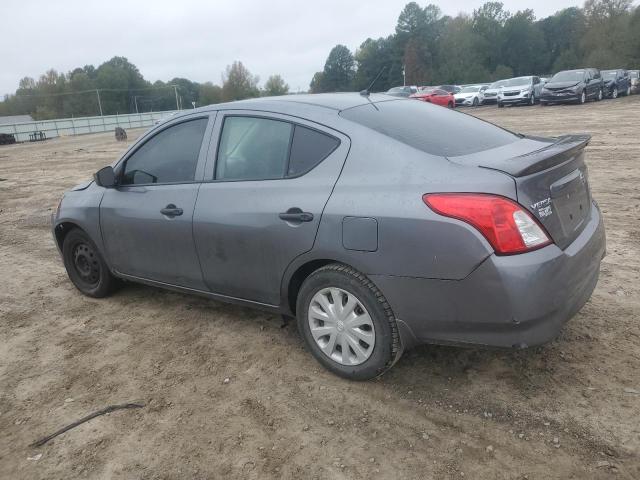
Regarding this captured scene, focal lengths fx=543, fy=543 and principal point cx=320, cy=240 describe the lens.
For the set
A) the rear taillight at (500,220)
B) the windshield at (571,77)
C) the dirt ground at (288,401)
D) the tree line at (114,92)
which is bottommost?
the dirt ground at (288,401)

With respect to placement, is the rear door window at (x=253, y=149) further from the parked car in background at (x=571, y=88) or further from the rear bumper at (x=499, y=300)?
the parked car in background at (x=571, y=88)

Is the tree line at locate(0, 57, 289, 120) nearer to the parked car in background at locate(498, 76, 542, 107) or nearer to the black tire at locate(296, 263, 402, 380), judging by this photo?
the parked car in background at locate(498, 76, 542, 107)

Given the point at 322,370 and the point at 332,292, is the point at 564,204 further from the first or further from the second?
the point at 322,370

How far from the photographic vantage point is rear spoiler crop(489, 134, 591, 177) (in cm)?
265

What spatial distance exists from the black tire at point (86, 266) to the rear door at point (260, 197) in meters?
1.42

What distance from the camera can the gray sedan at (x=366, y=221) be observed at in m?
2.59

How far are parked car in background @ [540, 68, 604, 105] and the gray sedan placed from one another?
2573cm

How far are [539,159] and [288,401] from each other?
6.13 feet

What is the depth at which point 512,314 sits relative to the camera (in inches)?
101

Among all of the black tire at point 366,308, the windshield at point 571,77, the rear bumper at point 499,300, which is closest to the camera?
the rear bumper at point 499,300

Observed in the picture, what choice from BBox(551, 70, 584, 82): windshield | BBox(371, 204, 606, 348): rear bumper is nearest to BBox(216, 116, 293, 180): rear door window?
BBox(371, 204, 606, 348): rear bumper

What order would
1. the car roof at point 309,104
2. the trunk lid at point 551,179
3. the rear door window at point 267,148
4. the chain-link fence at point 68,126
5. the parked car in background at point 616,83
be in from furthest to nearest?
the chain-link fence at point 68,126, the parked car in background at point 616,83, the car roof at point 309,104, the rear door window at point 267,148, the trunk lid at point 551,179

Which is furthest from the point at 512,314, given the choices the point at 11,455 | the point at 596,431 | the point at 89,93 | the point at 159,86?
the point at 159,86

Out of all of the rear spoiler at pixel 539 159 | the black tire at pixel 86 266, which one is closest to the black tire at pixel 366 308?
the rear spoiler at pixel 539 159
